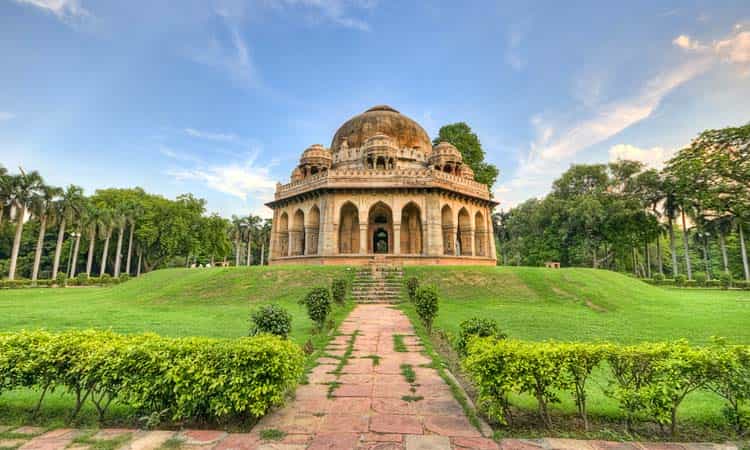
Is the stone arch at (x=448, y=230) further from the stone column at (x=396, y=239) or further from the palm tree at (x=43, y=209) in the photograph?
the palm tree at (x=43, y=209)

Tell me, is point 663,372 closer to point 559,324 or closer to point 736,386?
point 736,386

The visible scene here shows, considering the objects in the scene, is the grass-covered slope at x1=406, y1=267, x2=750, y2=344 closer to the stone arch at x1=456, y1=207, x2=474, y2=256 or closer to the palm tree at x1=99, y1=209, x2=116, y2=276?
the stone arch at x1=456, y1=207, x2=474, y2=256

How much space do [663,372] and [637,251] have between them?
51.3 meters

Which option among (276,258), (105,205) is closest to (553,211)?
(276,258)

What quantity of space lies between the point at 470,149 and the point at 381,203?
1461cm

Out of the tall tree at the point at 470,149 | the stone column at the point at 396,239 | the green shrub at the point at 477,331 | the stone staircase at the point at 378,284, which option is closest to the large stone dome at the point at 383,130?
the tall tree at the point at 470,149

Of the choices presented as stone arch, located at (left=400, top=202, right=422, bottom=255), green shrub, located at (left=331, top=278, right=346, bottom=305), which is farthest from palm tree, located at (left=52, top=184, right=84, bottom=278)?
green shrub, located at (left=331, top=278, right=346, bottom=305)

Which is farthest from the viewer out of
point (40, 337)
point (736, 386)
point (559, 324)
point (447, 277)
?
point (447, 277)

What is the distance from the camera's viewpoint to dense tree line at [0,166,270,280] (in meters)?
29.9

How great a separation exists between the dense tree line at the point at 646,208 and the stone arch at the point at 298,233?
1035 inches

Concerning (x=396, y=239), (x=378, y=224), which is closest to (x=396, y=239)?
(x=396, y=239)

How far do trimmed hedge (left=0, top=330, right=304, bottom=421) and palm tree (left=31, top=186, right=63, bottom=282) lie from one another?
36.3 meters

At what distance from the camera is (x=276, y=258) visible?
28.0 meters

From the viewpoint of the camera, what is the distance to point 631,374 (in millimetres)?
3836
